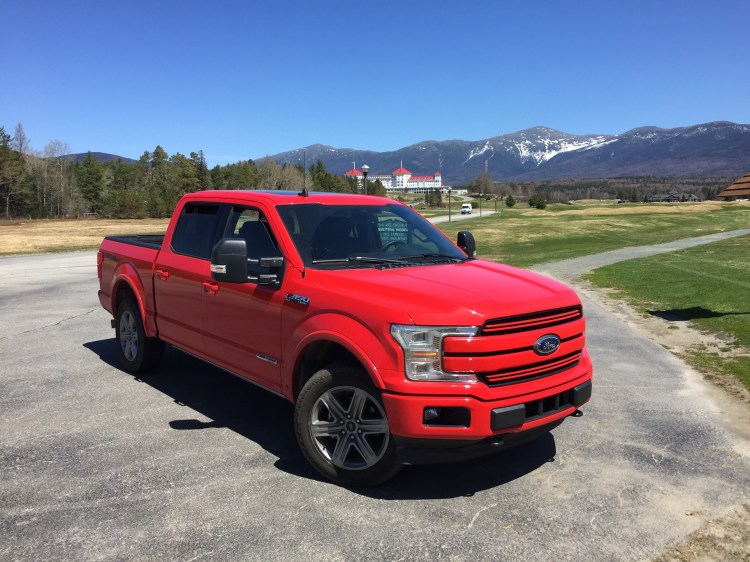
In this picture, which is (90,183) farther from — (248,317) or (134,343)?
(248,317)

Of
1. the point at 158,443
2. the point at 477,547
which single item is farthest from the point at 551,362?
the point at 158,443

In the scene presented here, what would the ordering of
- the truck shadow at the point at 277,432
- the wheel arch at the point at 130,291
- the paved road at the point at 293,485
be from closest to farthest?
the paved road at the point at 293,485, the truck shadow at the point at 277,432, the wheel arch at the point at 130,291

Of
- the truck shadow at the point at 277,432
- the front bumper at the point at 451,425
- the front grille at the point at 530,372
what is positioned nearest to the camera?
the front bumper at the point at 451,425

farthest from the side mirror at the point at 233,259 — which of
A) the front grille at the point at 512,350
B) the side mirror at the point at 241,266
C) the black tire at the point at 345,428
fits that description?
the front grille at the point at 512,350

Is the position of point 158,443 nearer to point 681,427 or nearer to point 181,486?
point 181,486

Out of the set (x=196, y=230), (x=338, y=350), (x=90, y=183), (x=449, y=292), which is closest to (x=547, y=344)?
(x=449, y=292)

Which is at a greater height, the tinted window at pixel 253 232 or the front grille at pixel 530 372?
the tinted window at pixel 253 232

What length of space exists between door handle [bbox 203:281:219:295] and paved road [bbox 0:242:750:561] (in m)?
1.16

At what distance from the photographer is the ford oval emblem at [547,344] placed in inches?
150

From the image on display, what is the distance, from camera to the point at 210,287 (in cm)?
515

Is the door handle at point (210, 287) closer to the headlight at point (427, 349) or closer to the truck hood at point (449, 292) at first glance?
the truck hood at point (449, 292)

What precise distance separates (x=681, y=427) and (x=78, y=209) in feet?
374

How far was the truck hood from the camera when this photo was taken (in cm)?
361

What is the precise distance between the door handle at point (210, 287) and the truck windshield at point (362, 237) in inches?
34.4
